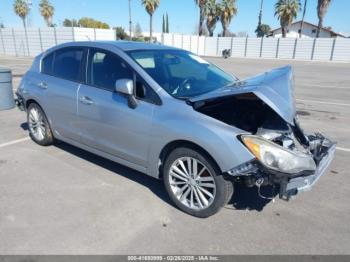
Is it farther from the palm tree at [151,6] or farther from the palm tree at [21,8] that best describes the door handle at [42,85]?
the palm tree at [21,8]

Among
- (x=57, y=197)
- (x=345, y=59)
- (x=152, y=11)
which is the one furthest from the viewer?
(x=152, y=11)

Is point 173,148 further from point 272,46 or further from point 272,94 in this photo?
point 272,46

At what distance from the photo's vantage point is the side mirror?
11.0 ft

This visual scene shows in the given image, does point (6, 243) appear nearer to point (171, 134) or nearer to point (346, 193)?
point (171, 134)

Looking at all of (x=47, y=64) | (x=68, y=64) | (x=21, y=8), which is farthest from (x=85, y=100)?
Answer: (x=21, y=8)

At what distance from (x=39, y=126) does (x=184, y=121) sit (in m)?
3.13

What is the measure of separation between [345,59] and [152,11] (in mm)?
26524

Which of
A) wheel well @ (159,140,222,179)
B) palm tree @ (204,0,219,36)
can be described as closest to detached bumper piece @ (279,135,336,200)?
wheel well @ (159,140,222,179)

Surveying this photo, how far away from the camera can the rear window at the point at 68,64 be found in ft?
14.2

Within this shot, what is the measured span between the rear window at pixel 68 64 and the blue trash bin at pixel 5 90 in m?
3.91

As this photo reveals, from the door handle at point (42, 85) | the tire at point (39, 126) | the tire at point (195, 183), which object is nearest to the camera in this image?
the tire at point (195, 183)

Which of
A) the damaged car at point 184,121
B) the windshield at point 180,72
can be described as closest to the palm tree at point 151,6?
the windshield at point 180,72

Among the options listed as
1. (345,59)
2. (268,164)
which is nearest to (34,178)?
(268,164)

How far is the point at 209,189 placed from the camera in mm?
3182
